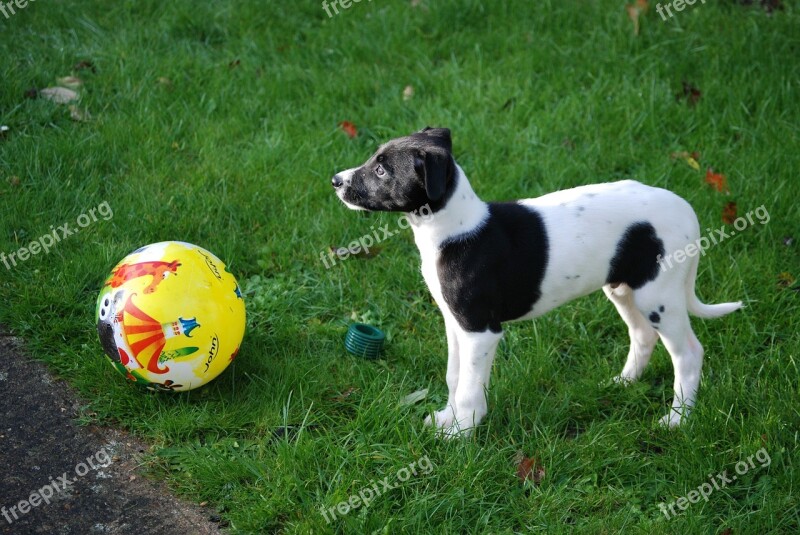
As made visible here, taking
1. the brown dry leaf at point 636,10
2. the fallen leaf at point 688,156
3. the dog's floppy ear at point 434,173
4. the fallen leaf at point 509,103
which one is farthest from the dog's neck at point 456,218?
the brown dry leaf at point 636,10

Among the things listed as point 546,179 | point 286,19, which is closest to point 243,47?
point 286,19

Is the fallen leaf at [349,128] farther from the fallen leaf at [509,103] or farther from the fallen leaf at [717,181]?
the fallen leaf at [717,181]

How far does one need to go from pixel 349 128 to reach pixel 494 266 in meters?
2.95

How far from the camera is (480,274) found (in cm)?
392

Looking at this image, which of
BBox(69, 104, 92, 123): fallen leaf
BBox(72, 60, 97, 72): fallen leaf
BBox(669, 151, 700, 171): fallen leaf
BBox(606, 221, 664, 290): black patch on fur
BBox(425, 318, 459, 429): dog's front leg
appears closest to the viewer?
BBox(606, 221, 664, 290): black patch on fur

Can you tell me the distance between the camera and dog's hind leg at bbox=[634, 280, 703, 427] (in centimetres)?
410

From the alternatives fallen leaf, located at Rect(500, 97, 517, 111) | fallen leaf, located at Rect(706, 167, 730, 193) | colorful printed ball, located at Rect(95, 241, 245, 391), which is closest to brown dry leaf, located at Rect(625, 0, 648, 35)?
fallen leaf, located at Rect(500, 97, 517, 111)

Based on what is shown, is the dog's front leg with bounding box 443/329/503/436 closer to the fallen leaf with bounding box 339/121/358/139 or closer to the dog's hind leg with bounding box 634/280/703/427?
the dog's hind leg with bounding box 634/280/703/427

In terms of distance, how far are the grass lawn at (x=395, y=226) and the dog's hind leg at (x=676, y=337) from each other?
0.09m

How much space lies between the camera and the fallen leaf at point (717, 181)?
5965 millimetres

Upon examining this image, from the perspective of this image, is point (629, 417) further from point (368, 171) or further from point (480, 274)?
point (368, 171)

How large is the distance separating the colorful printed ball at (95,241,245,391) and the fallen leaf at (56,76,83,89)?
9.85 feet

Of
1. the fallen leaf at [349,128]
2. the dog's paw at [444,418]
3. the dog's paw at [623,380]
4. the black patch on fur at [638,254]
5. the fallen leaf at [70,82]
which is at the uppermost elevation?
the black patch on fur at [638,254]

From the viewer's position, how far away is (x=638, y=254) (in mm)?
4023
